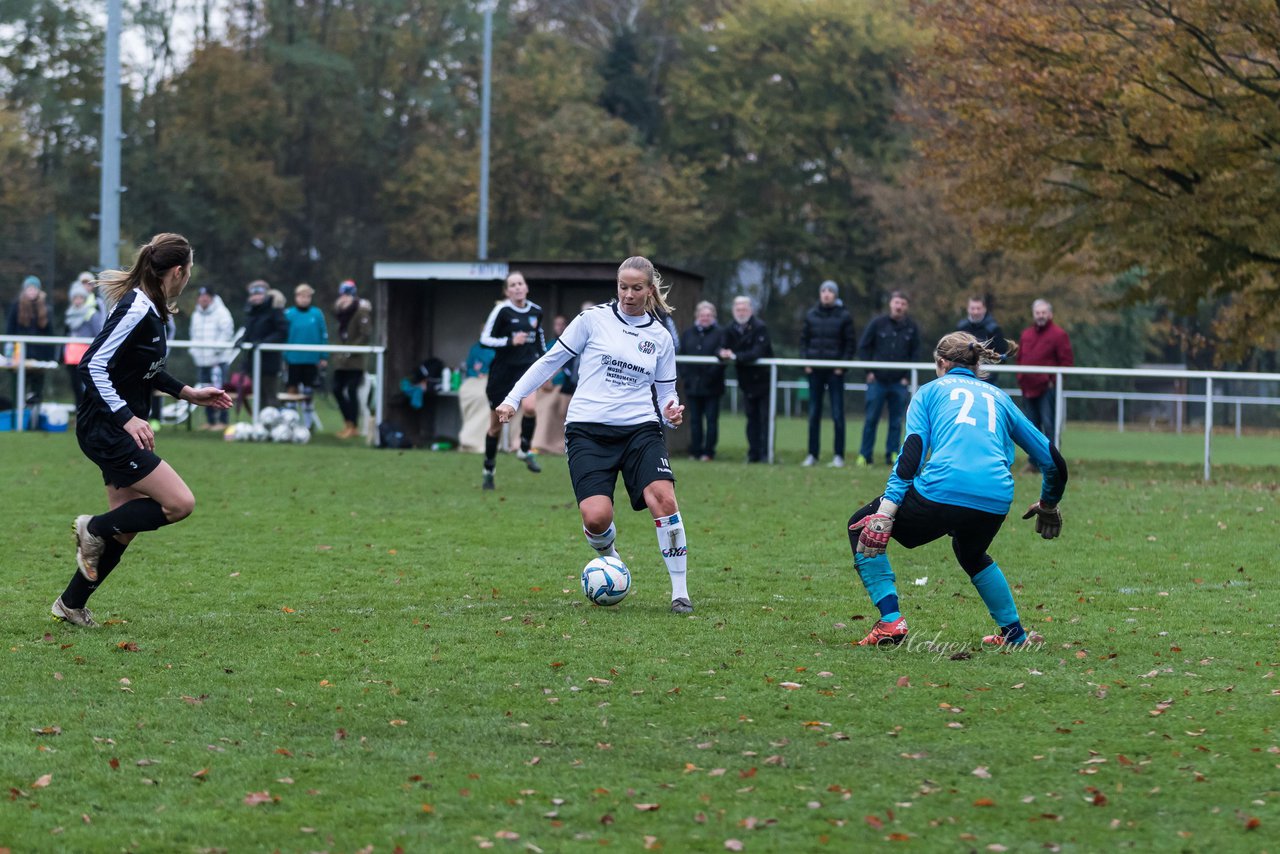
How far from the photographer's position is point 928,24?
2075 centimetres

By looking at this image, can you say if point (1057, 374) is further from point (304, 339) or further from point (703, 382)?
point (304, 339)

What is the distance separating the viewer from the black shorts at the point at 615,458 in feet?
28.5

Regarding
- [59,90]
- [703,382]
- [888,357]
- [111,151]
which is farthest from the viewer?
[59,90]

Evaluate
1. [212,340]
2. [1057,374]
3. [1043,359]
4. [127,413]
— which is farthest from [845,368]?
[127,413]

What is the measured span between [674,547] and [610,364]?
1054 millimetres

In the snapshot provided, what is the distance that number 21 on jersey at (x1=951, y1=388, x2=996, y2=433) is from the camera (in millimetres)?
7344

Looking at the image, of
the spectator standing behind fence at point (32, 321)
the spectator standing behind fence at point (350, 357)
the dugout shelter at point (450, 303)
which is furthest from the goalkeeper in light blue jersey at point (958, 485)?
the spectator standing behind fence at point (32, 321)

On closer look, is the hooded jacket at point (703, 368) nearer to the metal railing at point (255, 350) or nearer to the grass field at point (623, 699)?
the metal railing at point (255, 350)

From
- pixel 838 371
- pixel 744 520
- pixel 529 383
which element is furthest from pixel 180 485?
pixel 838 371

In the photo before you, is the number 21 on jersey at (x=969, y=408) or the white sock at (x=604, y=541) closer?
the number 21 on jersey at (x=969, y=408)

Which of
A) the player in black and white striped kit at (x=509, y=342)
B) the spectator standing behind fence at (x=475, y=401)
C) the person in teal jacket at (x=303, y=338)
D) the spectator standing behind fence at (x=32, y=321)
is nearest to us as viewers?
the player in black and white striped kit at (x=509, y=342)

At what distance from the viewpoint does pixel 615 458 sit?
346 inches

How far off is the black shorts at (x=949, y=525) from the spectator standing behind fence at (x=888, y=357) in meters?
11.4

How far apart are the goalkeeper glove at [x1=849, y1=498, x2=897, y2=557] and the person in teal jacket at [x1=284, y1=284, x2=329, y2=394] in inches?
593
